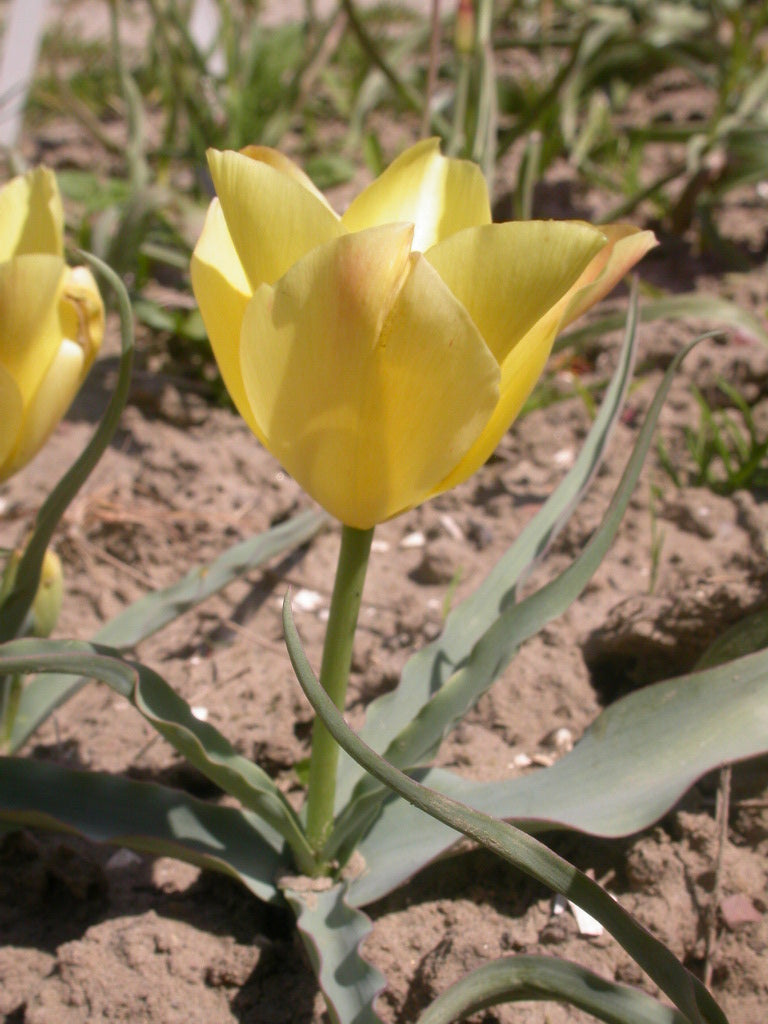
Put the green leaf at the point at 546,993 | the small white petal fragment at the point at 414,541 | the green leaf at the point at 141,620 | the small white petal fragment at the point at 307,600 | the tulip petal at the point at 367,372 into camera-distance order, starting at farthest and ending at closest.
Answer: the small white petal fragment at the point at 414,541
the small white petal fragment at the point at 307,600
the green leaf at the point at 141,620
the green leaf at the point at 546,993
the tulip petal at the point at 367,372

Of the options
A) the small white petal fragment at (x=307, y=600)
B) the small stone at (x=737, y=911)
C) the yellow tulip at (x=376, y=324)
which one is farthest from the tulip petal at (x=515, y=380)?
the small white petal fragment at (x=307, y=600)

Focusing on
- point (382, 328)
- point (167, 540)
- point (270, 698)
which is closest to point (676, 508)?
point (270, 698)

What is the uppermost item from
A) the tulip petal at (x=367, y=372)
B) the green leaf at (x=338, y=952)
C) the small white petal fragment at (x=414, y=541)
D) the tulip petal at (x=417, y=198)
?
the tulip petal at (x=417, y=198)

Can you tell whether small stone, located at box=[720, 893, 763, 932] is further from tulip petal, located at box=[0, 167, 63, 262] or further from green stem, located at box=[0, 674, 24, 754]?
tulip petal, located at box=[0, 167, 63, 262]

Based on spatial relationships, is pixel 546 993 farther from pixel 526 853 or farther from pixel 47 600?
pixel 47 600

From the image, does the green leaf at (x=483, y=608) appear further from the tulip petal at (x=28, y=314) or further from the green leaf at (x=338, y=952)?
the tulip petal at (x=28, y=314)

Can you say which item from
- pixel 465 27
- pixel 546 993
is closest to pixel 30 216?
pixel 546 993
